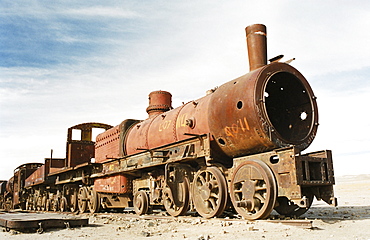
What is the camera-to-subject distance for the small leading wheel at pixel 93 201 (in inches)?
532

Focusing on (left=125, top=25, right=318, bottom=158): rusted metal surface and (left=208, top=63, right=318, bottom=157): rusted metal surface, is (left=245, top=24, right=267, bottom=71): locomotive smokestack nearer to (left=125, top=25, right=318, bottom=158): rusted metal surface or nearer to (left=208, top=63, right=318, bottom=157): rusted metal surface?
(left=125, top=25, right=318, bottom=158): rusted metal surface

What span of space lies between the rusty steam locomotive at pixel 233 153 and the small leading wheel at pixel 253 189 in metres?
0.02

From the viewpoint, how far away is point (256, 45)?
29.3ft

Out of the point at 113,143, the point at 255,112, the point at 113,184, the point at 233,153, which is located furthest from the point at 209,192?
the point at 113,143

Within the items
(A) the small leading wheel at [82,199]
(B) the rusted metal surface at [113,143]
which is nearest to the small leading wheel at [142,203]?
(B) the rusted metal surface at [113,143]

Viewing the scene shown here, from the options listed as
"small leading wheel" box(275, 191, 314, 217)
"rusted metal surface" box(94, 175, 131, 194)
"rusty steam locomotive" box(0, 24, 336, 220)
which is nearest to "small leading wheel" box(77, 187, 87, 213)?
"rusted metal surface" box(94, 175, 131, 194)

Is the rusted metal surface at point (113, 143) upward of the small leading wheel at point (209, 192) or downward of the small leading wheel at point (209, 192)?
upward

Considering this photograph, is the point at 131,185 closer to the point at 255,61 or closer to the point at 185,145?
the point at 185,145

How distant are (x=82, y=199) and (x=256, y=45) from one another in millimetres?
9574

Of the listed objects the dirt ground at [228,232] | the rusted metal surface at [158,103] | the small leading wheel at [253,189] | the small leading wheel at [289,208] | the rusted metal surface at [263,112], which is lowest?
the dirt ground at [228,232]

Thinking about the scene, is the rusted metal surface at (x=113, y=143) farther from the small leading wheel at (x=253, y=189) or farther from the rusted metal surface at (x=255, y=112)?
the small leading wheel at (x=253, y=189)

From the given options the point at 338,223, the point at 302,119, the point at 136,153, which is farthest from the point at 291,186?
the point at 136,153

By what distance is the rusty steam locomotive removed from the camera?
24.4 feet

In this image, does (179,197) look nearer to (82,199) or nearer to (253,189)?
(253,189)
